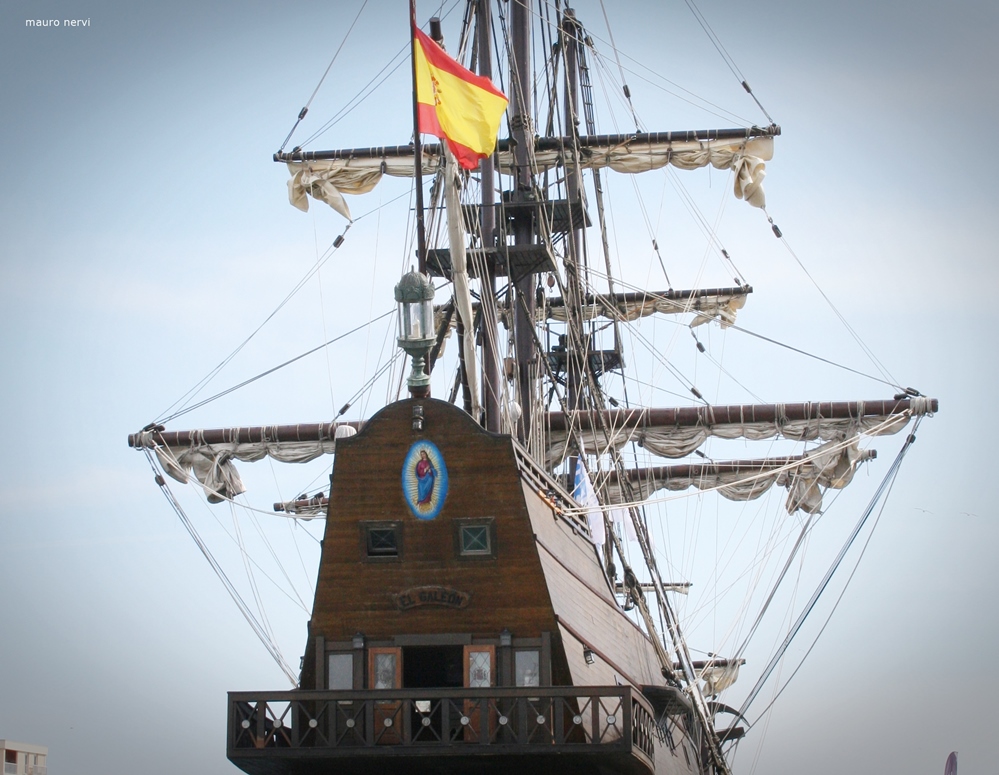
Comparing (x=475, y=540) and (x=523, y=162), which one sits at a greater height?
(x=523, y=162)

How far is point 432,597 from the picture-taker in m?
22.0

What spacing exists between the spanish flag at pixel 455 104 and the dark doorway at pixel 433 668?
21.2 feet

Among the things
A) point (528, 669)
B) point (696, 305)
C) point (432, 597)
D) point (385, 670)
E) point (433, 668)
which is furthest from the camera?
point (696, 305)

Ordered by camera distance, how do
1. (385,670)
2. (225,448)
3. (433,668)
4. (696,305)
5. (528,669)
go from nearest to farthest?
(528,669) → (385,670) → (433,668) → (225,448) → (696,305)

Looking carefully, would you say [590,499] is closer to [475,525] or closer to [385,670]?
[475,525]

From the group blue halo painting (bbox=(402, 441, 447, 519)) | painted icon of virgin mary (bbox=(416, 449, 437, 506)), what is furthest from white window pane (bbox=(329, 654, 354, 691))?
painted icon of virgin mary (bbox=(416, 449, 437, 506))

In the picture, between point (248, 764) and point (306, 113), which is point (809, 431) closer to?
point (306, 113)

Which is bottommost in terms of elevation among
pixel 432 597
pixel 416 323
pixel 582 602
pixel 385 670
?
pixel 385 670

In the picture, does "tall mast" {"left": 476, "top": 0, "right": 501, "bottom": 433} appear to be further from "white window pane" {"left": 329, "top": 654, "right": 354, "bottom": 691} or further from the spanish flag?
"white window pane" {"left": 329, "top": 654, "right": 354, "bottom": 691}

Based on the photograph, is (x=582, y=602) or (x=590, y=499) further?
(x=590, y=499)

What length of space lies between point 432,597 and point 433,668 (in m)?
2.34

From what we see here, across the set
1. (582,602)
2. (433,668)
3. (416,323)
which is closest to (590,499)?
(582,602)

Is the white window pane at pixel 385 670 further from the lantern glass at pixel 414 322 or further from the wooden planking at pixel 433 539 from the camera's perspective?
the lantern glass at pixel 414 322

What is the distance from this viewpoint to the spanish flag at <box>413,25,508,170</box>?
23797 mm
